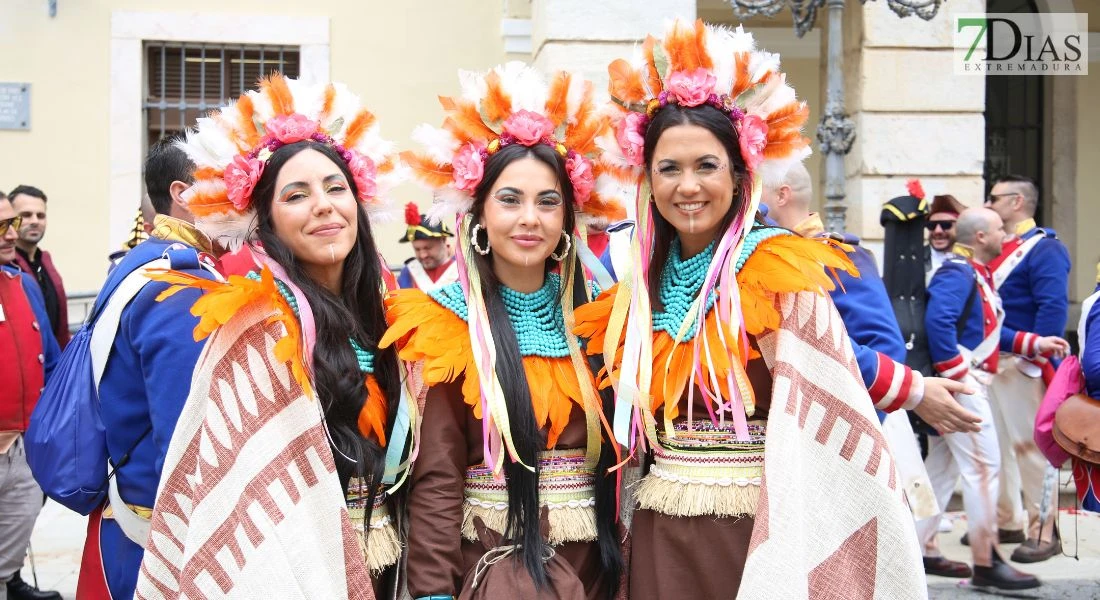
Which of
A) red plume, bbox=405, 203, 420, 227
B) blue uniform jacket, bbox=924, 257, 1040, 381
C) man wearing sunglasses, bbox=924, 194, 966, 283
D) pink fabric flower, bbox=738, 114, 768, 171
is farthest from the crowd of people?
man wearing sunglasses, bbox=924, 194, 966, 283

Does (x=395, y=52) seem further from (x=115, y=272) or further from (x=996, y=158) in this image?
(x=996, y=158)

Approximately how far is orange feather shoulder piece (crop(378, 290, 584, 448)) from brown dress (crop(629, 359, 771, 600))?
0.33 metres

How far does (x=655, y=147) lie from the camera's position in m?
2.69

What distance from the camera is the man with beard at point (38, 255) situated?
588 centimetres

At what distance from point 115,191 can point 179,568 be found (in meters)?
5.95

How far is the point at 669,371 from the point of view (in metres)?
2.63

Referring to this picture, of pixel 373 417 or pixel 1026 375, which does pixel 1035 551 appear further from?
pixel 373 417

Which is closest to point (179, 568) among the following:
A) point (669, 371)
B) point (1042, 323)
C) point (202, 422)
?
point (202, 422)

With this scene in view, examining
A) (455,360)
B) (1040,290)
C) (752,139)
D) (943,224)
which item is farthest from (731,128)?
(943,224)

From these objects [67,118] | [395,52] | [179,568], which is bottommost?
[179,568]

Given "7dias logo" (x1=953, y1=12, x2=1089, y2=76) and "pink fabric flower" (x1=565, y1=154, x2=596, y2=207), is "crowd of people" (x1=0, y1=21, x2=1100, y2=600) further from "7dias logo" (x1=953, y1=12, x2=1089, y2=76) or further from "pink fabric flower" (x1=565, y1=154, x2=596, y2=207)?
"7dias logo" (x1=953, y1=12, x2=1089, y2=76)

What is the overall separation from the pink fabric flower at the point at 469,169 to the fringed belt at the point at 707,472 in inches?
31.3

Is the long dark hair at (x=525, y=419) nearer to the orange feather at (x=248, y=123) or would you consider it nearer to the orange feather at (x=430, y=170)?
the orange feather at (x=430, y=170)

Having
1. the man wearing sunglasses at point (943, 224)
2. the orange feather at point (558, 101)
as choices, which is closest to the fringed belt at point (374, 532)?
the orange feather at point (558, 101)
